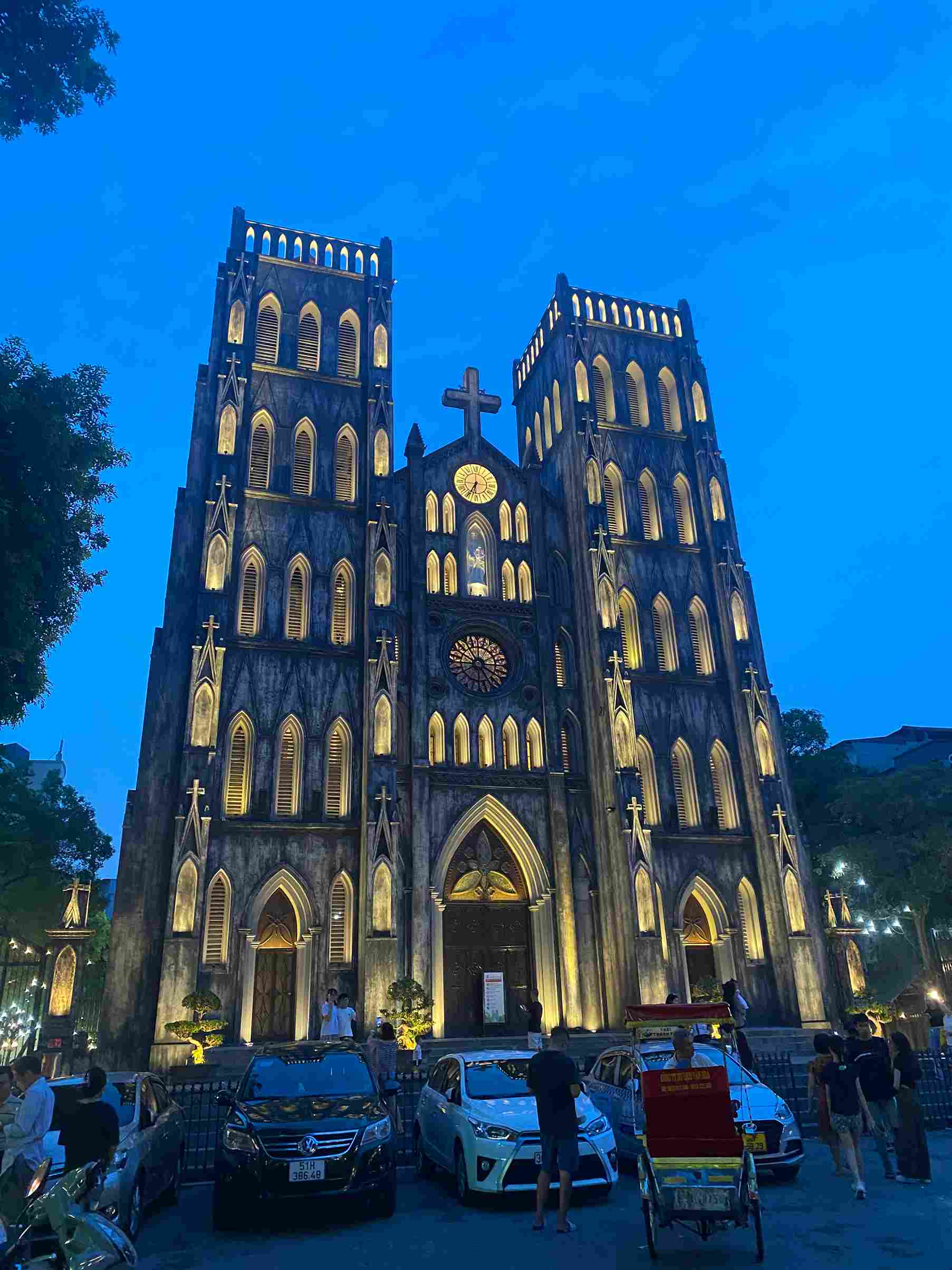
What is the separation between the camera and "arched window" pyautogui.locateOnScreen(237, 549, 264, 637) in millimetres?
28297

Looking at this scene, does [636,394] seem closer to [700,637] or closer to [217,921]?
[700,637]

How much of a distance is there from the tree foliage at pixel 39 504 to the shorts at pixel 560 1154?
35.2 ft

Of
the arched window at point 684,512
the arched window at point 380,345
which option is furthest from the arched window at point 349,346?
the arched window at point 684,512

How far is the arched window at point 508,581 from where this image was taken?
31.5 meters

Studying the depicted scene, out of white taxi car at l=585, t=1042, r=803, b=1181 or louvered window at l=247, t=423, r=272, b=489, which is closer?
white taxi car at l=585, t=1042, r=803, b=1181

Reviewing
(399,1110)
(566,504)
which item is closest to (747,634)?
(566,504)

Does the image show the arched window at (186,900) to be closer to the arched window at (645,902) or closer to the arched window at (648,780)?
the arched window at (645,902)

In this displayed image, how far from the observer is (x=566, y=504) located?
112 feet

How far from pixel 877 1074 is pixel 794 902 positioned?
19.5 meters

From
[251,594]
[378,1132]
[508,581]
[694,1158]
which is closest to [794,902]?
[508,581]

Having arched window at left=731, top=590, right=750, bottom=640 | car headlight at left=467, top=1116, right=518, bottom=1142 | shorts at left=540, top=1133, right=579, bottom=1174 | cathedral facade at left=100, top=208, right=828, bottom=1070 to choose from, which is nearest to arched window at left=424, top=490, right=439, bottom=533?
cathedral facade at left=100, top=208, right=828, bottom=1070

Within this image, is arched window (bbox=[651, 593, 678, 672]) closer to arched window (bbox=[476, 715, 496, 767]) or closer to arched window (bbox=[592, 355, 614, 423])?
arched window (bbox=[476, 715, 496, 767])

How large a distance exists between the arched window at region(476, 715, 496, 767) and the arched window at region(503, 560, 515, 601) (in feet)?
15.2

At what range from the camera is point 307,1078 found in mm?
Result: 10047
